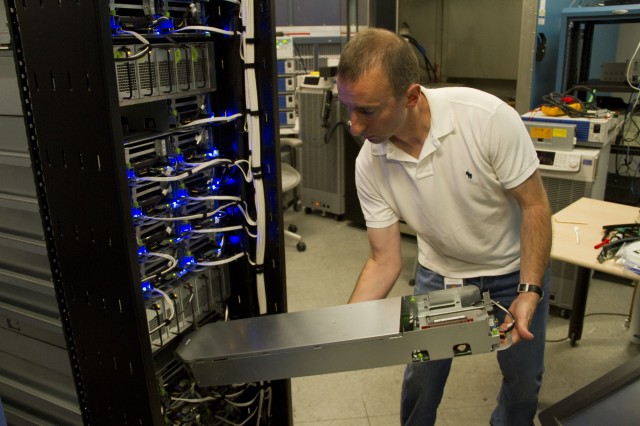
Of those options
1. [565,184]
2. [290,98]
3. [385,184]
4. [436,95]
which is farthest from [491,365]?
[290,98]

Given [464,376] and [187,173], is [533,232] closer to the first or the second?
[187,173]

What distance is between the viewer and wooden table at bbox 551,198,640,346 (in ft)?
6.27

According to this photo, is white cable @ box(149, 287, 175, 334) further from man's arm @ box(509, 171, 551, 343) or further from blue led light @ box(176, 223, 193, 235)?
man's arm @ box(509, 171, 551, 343)

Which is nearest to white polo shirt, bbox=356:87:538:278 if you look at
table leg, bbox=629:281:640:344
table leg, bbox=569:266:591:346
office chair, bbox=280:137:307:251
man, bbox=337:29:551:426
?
man, bbox=337:29:551:426

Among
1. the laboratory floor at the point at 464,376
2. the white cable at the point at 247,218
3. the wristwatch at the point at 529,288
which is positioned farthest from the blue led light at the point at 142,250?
the laboratory floor at the point at 464,376

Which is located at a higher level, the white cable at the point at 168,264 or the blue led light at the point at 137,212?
the blue led light at the point at 137,212

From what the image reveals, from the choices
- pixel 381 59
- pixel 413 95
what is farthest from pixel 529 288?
pixel 381 59

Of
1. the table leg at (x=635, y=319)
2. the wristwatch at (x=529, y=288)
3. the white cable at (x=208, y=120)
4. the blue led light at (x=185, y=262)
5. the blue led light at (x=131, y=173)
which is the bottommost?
the table leg at (x=635, y=319)

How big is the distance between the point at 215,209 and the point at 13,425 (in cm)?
80

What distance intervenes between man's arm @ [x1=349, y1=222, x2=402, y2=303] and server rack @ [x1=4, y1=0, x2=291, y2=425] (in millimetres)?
318

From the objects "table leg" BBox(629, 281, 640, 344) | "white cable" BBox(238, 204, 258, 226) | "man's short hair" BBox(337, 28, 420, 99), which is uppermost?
"man's short hair" BBox(337, 28, 420, 99)

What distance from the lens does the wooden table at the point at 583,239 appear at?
75.2 inches

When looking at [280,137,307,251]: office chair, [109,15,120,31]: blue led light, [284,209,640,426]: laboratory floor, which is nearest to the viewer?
[109,15,120,31]: blue led light

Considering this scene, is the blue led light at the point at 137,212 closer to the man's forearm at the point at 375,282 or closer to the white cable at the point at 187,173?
the white cable at the point at 187,173
